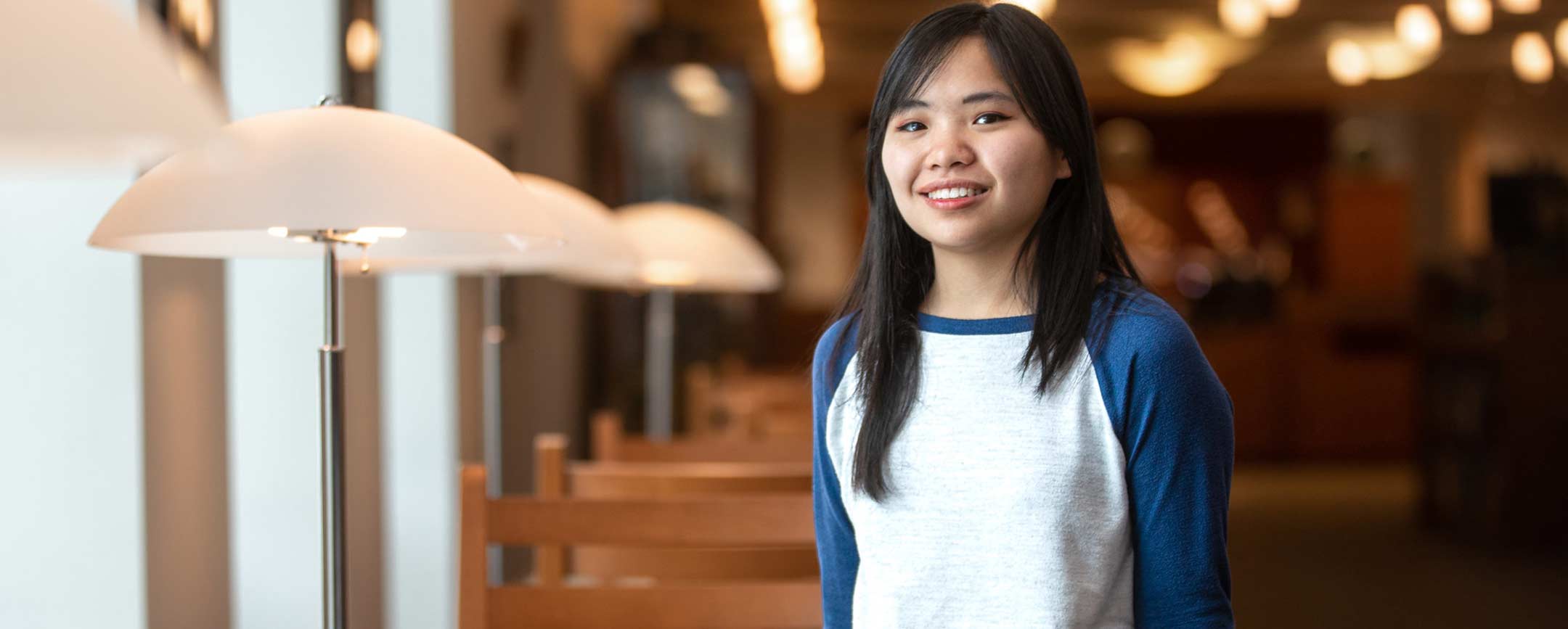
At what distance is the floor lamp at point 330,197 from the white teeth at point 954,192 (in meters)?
0.37

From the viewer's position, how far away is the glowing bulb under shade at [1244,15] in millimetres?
7711

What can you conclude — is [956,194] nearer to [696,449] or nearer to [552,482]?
[552,482]

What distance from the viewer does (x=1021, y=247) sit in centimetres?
121

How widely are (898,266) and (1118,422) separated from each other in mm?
253

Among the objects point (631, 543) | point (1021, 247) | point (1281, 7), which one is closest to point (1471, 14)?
point (1281, 7)

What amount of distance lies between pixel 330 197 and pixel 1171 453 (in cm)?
70

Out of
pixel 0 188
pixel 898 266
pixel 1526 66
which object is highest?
pixel 1526 66

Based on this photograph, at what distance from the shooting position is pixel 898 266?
1.29 m

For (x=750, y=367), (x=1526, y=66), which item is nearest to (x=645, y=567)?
(x=750, y=367)

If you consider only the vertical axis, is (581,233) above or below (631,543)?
above

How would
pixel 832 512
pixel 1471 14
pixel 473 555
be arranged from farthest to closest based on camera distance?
1. pixel 1471 14
2. pixel 473 555
3. pixel 832 512

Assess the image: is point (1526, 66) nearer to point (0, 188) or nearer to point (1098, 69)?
point (1098, 69)

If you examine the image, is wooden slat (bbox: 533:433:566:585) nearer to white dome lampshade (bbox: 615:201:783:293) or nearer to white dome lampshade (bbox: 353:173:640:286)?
white dome lampshade (bbox: 353:173:640:286)

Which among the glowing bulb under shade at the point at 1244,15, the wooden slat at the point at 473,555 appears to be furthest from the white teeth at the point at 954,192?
the glowing bulb under shade at the point at 1244,15
